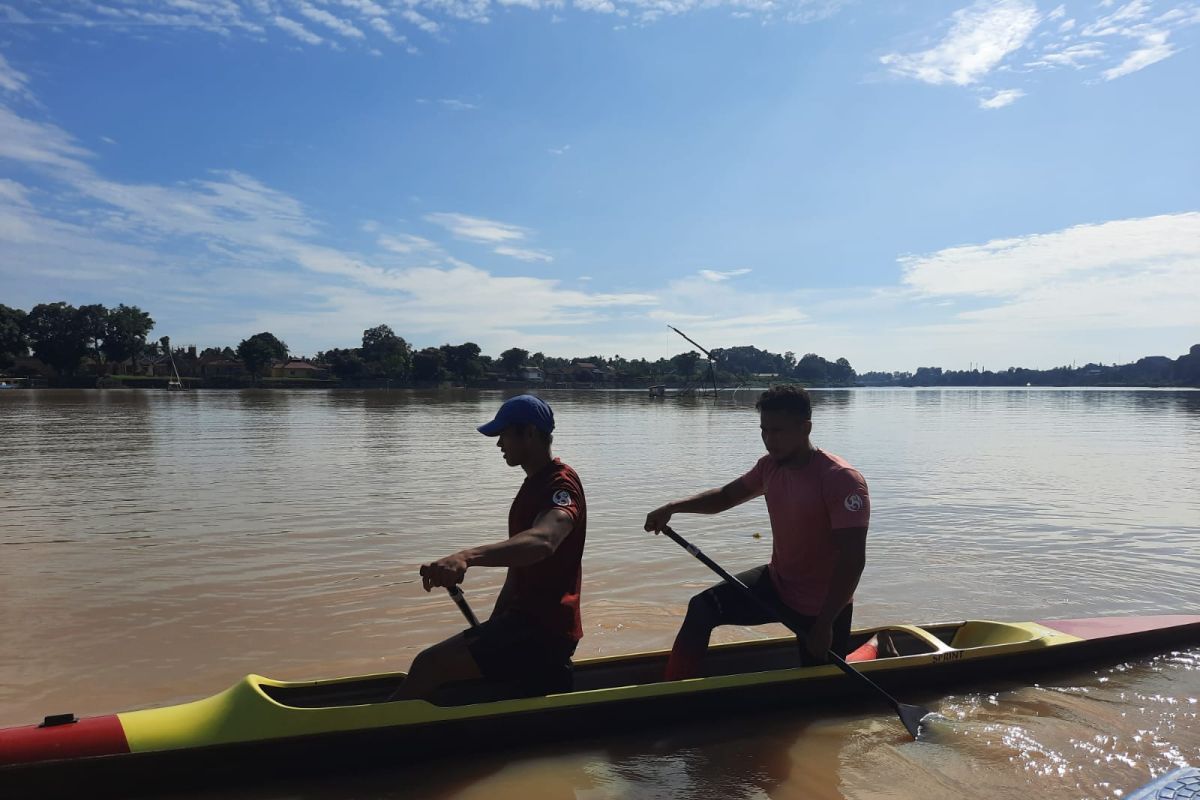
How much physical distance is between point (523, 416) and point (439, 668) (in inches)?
56.9

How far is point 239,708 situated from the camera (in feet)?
12.6

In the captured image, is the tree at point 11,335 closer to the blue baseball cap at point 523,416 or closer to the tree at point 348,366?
the tree at point 348,366

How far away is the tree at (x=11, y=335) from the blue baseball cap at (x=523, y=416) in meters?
113

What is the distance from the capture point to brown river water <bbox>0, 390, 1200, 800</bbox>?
14.3 feet

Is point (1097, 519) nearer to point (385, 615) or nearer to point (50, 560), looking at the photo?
point (385, 615)

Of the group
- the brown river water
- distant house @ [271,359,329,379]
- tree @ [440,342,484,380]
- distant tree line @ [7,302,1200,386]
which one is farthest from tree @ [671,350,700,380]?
the brown river water

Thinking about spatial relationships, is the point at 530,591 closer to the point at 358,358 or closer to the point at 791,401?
the point at 791,401

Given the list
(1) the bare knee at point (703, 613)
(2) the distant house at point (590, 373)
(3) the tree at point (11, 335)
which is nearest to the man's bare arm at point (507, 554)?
(1) the bare knee at point (703, 613)

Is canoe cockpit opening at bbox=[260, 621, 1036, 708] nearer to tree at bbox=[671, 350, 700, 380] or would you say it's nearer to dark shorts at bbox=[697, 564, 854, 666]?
dark shorts at bbox=[697, 564, 854, 666]

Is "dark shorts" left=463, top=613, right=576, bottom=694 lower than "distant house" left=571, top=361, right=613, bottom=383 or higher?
lower

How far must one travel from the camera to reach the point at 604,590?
8.42m

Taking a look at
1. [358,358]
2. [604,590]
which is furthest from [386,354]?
[604,590]

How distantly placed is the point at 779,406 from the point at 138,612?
265 inches

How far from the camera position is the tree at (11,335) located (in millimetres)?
91000
